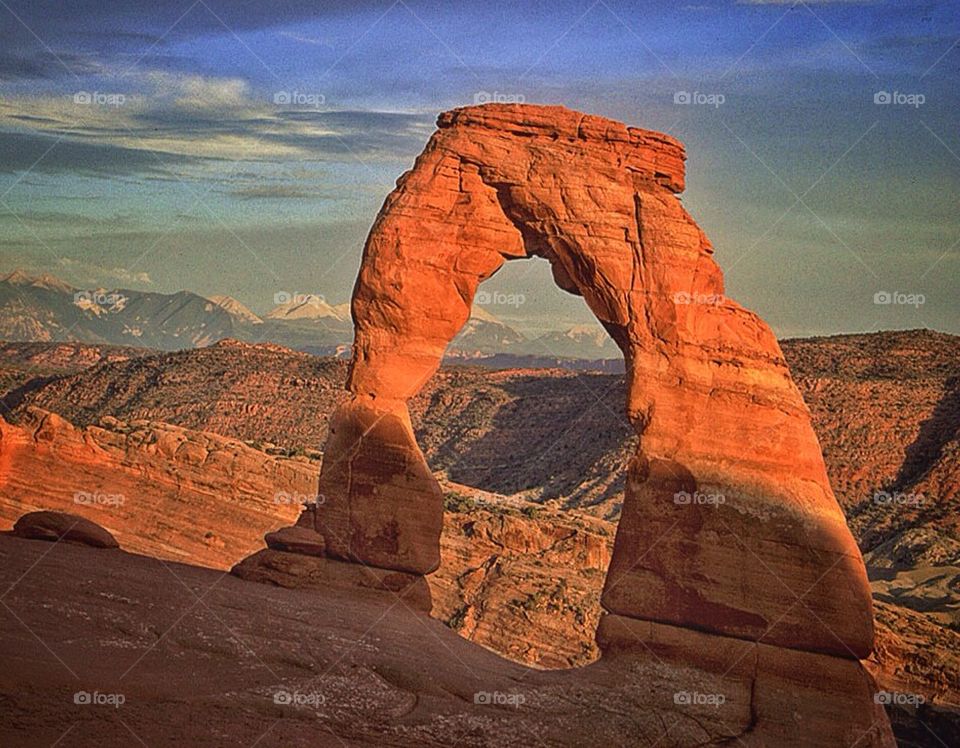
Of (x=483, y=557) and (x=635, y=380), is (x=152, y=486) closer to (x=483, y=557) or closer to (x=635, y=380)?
(x=483, y=557)

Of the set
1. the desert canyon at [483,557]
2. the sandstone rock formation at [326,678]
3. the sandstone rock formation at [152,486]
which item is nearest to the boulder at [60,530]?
the desert canyon at [483,557]

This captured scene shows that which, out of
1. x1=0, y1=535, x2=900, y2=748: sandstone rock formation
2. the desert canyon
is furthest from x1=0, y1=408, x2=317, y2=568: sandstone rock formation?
x1=0, y1=535, x2=900, y2=748: sandstone rock formation

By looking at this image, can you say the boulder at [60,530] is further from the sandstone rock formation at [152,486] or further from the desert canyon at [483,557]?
the sandstone rock formation at [152,486]

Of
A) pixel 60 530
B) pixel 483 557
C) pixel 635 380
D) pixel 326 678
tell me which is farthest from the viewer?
pixel 483 557

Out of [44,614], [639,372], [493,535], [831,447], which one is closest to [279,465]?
[493,535]

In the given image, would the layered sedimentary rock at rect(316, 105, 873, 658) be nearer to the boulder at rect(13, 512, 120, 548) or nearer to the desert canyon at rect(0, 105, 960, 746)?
the desert canyon at rect(0, 105, 960, 746)

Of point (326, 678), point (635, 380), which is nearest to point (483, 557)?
point (635, 380)

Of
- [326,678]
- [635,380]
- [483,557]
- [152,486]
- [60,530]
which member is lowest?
[483,557]

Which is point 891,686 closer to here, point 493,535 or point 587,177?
point 493,535
